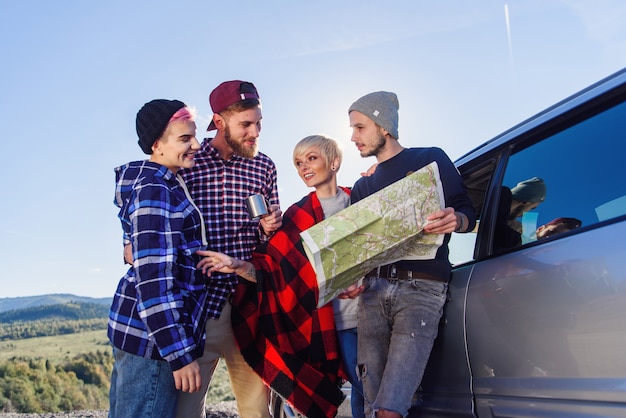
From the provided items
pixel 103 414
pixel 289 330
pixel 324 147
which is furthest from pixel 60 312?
pixel 324 147

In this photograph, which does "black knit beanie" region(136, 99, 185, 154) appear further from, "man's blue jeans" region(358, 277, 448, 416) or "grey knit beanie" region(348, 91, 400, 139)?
"man's blue jeans" region(358, 277, 448, 416)

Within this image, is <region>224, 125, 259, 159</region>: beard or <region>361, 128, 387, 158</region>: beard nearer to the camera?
<region>361, 128, 387, 158</region>: beard

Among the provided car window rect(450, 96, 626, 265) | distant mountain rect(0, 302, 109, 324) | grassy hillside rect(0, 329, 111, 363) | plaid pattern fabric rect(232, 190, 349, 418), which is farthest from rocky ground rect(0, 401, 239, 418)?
distant mountain rect(0, 302, 109, 324)

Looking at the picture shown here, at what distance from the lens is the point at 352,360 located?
9.32 feet

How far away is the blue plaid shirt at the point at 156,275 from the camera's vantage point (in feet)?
6.66

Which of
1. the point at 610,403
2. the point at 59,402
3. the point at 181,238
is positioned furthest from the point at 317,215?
the point at 59,402

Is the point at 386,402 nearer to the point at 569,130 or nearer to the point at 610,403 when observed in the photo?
the point at 610,403

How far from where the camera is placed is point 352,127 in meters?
2.84

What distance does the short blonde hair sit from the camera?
3.05 m

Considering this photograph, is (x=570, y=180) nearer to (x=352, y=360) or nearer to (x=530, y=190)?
(x=530, y=190)

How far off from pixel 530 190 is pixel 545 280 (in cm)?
52

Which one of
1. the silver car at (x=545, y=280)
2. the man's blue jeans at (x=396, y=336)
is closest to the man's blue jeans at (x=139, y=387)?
the man's blue jeans at (x=396, y=336)

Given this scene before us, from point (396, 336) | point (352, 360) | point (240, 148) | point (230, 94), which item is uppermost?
point (230, 94)

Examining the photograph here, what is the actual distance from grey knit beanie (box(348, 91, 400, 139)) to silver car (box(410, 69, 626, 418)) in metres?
0.50
